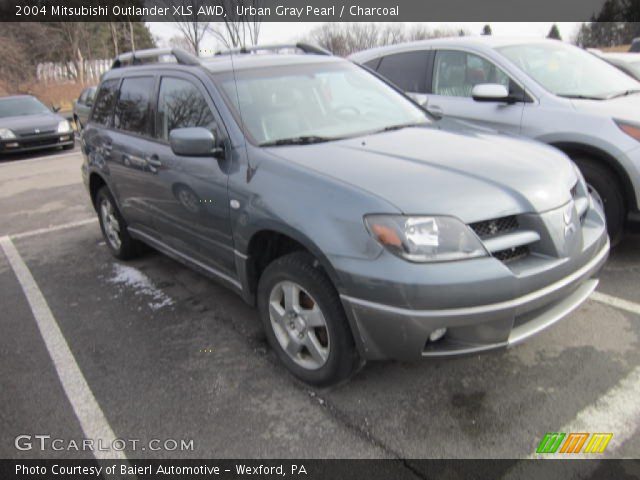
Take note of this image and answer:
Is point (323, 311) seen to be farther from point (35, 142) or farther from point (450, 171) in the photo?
point (35, 142)

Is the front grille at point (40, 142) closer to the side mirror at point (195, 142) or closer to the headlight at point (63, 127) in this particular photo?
the headlight at point (63, 127)

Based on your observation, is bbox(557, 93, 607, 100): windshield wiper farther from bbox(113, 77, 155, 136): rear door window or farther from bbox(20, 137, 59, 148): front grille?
bbox(20, 137, 59, 148): front grille

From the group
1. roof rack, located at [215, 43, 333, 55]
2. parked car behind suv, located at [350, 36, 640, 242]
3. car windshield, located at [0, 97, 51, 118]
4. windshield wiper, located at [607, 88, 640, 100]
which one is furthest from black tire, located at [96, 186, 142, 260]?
car windshield, located at [0, 97, 51, 118]

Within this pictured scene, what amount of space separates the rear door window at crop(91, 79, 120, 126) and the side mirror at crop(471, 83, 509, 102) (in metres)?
3.12

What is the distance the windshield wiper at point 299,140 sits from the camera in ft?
9.54

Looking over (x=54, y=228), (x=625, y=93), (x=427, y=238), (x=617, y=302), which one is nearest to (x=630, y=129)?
(x=625, y=93)

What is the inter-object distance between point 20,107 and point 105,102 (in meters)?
9.87

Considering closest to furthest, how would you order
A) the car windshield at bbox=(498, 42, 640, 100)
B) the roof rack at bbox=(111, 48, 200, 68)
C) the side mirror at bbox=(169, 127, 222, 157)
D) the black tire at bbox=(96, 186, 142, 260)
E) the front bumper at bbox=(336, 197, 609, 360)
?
the front bumper at bbox=(336, 197, 609, 360), the side mirror at bbox=(169, 127, 222, 157), the roof rack at bbox=(111, 48, 200, 68), the car windshield at bbox=(498, 42, 640, 100), the black tire at bbox=(96, 186, 142, 260)

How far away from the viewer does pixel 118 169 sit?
4.27 meters

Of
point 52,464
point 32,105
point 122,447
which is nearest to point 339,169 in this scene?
point 122,447

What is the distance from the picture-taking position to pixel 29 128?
1169 cm

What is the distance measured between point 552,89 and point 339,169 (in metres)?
2.79

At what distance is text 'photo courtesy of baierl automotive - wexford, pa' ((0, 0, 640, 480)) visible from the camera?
2.22 m

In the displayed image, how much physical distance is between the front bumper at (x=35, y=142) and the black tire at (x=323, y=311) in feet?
36.8
